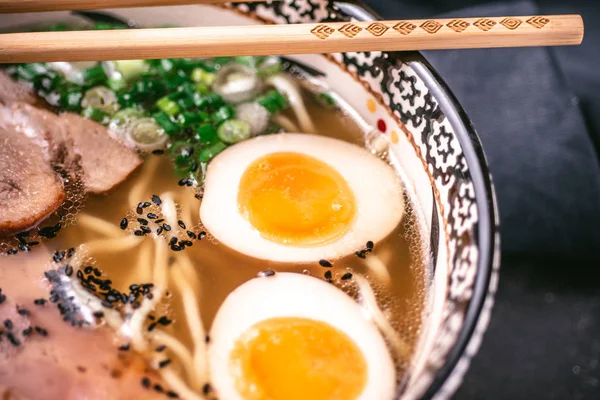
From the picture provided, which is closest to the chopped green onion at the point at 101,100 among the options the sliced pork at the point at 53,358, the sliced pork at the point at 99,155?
the sliced pork at the point at 99,155

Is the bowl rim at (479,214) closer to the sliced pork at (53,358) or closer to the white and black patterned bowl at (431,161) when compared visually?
the white and black patterned bowl at (431,161)

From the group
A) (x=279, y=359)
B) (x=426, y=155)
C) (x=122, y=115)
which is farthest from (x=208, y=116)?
(x=279, y=359)

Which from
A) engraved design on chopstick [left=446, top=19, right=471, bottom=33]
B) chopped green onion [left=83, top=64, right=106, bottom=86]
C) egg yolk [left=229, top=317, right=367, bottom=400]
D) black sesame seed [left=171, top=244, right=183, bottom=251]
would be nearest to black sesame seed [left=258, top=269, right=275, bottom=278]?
egg yolk [left=229, top=317, right=367, bottom=400]

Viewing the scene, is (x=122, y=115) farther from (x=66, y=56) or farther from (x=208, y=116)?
(x=66, y=56)

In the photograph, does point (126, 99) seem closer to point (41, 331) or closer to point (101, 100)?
point (101, 100)

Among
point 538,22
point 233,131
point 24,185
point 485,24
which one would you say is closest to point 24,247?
point 24,185
